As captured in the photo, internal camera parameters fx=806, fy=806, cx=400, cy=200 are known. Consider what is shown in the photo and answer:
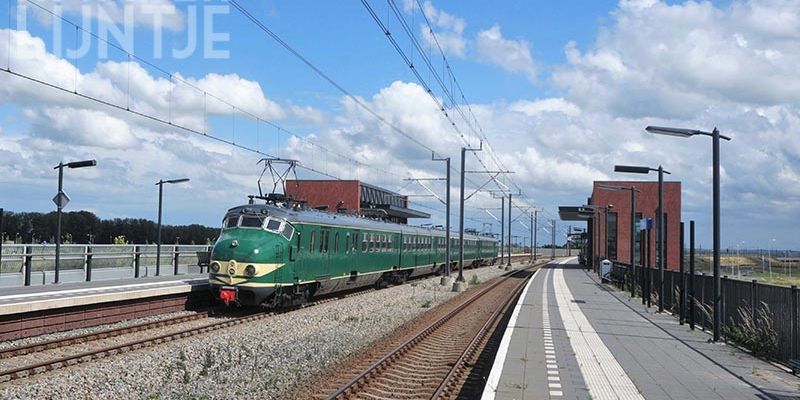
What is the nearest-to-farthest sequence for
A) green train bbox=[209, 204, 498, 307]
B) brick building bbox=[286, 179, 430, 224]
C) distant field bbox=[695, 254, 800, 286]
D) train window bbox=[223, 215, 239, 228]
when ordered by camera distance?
green train bbox=[209, 204, 498, 307] < train window bbox=[223, 215, 239, 228] < distant field bbox=[695, 254, 800, 286] < brick building bbox=[286, 179, 430, 224]

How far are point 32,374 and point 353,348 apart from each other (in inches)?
244

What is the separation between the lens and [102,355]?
48.4 ft

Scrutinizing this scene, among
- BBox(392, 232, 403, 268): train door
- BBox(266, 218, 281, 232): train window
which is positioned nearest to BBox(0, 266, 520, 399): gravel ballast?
BBox(266, 218, 281, 232): train window

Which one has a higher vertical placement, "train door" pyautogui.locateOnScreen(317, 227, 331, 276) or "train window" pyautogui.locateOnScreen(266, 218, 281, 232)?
"train window" pyautogui.locateOnScreen(266, 218, 281, 232)

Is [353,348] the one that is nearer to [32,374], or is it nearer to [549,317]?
[32,374]

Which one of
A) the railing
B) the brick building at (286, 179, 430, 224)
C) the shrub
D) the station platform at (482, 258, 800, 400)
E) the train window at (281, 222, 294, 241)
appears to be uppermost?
the brick building at (286, 179, 430, 224)

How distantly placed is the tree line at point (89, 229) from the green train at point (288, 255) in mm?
33293

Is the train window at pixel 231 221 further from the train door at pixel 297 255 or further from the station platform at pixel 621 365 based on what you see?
the station platform at pixel 621 365

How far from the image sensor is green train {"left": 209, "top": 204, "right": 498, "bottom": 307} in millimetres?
21734

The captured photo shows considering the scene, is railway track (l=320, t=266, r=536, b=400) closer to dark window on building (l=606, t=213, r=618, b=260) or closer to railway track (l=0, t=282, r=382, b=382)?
railway track (l=0, t=282, r=382, b=382)

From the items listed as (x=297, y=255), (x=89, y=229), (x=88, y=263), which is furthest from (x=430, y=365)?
Result: (x=89, y=229)

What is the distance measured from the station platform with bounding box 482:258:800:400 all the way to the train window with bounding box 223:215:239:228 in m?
8.28

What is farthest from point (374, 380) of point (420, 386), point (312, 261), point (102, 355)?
point (312, 261)

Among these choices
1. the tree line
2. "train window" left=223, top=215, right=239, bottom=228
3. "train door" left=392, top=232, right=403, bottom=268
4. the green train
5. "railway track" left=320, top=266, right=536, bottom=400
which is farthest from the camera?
the tree line
